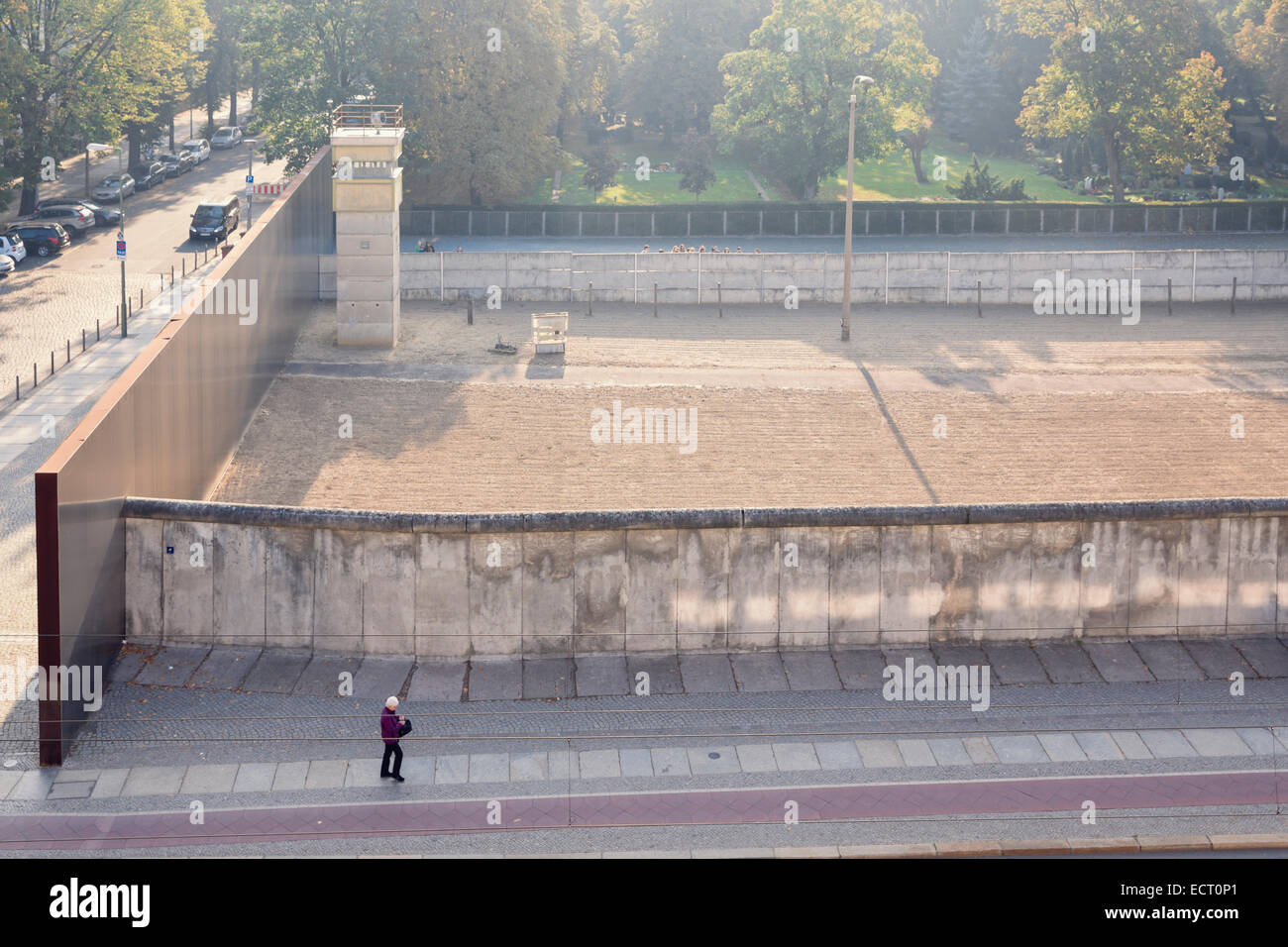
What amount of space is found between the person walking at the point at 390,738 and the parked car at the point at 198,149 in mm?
69800

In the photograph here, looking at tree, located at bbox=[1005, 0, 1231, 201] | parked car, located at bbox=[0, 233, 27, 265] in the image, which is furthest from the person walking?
tree, located at bbox=[1005, 0, 1231, 201]

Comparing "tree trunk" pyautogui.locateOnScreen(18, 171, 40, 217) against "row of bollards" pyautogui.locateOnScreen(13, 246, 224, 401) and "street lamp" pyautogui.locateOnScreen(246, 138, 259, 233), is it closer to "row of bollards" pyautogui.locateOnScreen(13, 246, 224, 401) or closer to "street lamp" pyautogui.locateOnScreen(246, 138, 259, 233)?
"street lamp" pyautogui.locateOnScreen(246, 138, 259, 233)

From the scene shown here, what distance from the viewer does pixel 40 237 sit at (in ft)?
202

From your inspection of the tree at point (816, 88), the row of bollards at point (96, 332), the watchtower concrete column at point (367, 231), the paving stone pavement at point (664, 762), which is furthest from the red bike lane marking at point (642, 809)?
the tree at point (816, 88)

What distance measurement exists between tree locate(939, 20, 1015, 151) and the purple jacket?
9216 centimetres

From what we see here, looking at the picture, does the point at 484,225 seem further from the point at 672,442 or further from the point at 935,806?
the point at 935,806

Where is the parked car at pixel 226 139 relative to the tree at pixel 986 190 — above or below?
above

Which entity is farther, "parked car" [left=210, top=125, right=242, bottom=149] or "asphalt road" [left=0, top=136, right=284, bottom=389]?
"parked car" [left=210, top=125, right=242, bottom=149]

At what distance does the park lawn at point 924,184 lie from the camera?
89.9m

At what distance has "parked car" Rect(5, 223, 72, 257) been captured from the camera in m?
61.5

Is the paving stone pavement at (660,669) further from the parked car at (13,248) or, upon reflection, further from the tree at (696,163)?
the tree at (696,163)

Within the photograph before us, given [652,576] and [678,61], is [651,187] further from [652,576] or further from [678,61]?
[652,576]

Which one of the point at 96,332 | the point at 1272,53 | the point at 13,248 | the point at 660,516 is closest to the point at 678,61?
the point at 1272,53

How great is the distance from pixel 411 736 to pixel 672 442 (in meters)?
17.7
